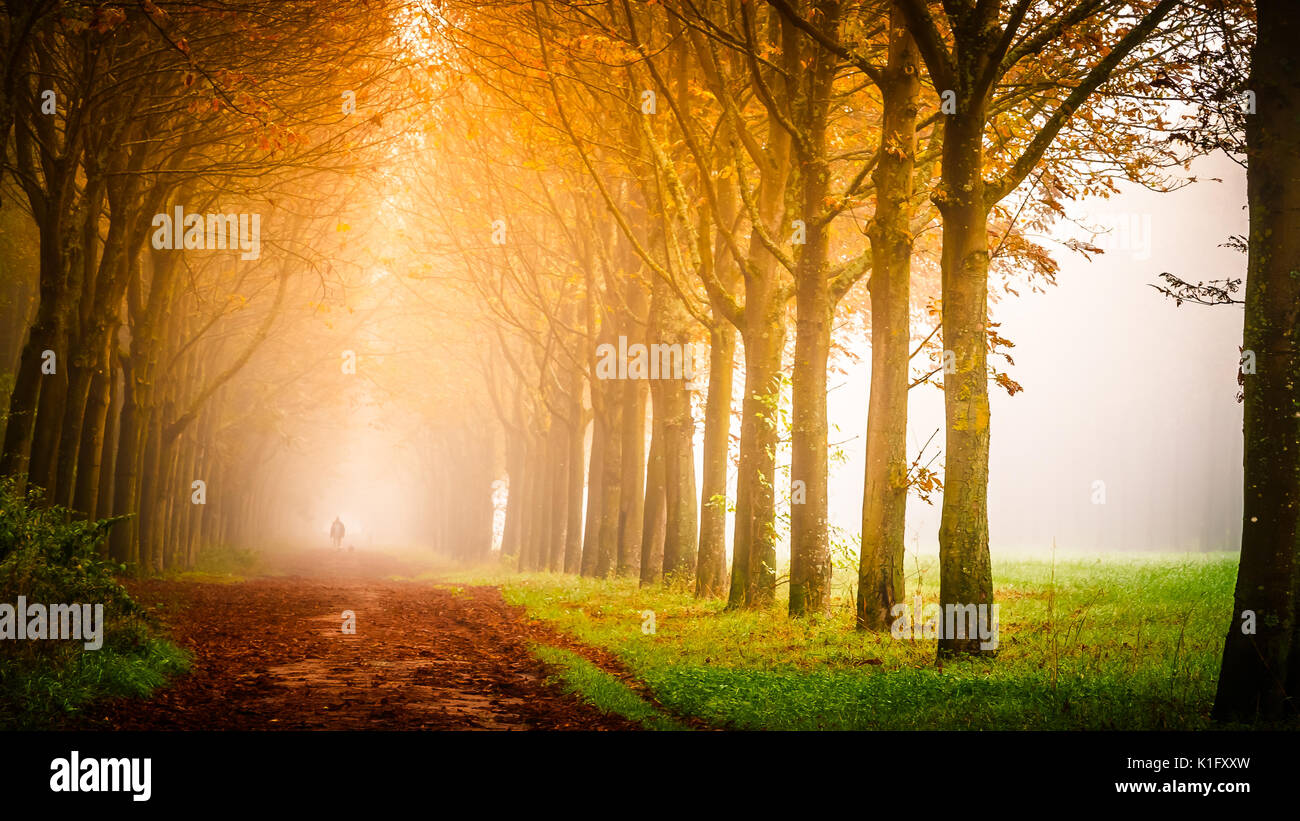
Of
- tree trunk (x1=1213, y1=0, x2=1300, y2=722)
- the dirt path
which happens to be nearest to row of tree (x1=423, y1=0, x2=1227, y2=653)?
tree trunk (x1=1213, y1=0, x2=1300, y2=722)

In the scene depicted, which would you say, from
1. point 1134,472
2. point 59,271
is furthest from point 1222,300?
point 1134,472

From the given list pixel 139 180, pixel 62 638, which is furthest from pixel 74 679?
pixel 139 180

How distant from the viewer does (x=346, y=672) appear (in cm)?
987

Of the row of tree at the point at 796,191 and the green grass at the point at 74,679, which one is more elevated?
the row of tree at the point at 796,191

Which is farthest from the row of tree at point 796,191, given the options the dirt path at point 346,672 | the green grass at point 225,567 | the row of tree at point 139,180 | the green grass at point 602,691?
the green grass at point 225,567

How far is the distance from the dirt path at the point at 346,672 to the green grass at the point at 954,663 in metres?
1.18

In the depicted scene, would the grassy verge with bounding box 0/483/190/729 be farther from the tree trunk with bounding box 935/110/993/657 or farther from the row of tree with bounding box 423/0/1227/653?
the row of tree with bounding box 423/0/1227/653

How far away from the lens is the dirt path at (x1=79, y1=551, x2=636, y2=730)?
23.8ft

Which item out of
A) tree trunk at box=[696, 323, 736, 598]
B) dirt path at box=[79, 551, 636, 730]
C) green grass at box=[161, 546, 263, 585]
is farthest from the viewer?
green grass at box=[161, 546, 263, 585]

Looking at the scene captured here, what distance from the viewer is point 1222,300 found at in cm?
739

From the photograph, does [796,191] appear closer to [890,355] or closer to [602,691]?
[890,355]

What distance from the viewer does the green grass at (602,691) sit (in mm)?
7318

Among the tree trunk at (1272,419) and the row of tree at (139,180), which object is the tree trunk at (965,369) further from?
the row of tree at (139,180)

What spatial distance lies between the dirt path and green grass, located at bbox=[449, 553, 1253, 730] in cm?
118
